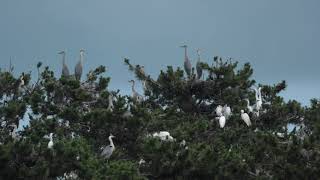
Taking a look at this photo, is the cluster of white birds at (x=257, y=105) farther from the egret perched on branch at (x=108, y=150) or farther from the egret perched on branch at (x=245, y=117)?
the egret perched on branch at (x=108, y=150)

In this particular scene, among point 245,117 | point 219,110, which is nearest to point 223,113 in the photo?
point 219,110

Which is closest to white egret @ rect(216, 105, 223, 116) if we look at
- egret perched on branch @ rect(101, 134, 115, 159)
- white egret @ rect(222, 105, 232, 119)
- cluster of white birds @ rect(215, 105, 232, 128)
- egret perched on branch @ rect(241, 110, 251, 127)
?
cluster of white birds @ rect(215, 105, 232, 128)

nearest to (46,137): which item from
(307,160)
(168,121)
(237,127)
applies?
(168,121)

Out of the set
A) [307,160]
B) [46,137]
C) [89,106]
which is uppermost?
[89,106]

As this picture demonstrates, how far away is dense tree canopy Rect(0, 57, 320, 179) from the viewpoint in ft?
64.5

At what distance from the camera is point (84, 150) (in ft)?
65.4

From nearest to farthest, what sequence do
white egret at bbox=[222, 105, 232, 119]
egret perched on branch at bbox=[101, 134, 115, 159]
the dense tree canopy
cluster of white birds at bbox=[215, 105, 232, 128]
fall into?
the dense tree canopy
egret perched on branch at bbox=[101, 134, 115, 159]
cluster of white birds at bbox=[215, 105, 232, 128]
white egret at bbox=[222, 105, 232, 119]

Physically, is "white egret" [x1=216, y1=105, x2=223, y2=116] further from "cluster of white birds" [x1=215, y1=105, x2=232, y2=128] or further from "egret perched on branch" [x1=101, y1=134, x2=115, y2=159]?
"egret perched on branch" [x1=101, y1=134, x2=115, y2=159]

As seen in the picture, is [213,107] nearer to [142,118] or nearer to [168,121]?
[168,121]

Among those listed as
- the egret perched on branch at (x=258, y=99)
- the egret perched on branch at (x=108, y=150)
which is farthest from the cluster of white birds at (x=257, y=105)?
the egret perched on branch at (x=108, y=150)

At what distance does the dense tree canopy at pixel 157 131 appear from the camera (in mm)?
19656

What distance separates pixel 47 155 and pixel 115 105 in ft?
15.0

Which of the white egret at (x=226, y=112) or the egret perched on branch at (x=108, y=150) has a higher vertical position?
the white egret at (x=226, y=112)

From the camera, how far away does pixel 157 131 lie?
83.1 ft
